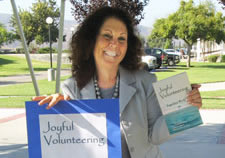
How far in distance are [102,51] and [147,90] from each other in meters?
0.34

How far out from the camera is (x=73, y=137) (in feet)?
5.97

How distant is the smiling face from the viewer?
198cm

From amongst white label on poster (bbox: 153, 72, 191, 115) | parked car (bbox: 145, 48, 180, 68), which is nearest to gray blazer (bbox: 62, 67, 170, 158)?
white label on poster (bbox: 153, 72, 191, 115)

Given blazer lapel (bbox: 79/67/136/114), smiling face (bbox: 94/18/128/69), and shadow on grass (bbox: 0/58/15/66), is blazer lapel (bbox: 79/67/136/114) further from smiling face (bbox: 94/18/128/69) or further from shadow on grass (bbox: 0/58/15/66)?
shadow on grass (bbox: 0/58/15/66)

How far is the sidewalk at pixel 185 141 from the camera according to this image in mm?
5336

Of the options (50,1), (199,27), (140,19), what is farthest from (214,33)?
(50,1)

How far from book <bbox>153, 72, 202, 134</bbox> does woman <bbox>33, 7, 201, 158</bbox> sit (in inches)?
1.8

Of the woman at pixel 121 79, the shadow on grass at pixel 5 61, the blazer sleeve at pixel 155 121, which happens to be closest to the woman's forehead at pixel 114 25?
the woman at pixel 121 79

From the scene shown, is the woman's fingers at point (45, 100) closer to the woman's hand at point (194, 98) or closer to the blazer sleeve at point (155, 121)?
the blazer sleeve at point (155, 121)

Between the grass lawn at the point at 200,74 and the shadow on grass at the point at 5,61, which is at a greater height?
the shadow on grass at the point at 5,61

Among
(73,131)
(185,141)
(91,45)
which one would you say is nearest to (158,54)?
(185,141)

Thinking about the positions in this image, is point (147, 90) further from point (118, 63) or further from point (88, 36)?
point (88, 36)

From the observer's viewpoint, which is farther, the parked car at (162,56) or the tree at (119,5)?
the parked car at (162,56)

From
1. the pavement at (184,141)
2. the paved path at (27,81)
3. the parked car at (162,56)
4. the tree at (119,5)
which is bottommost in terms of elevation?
the paved path at (27,81)
